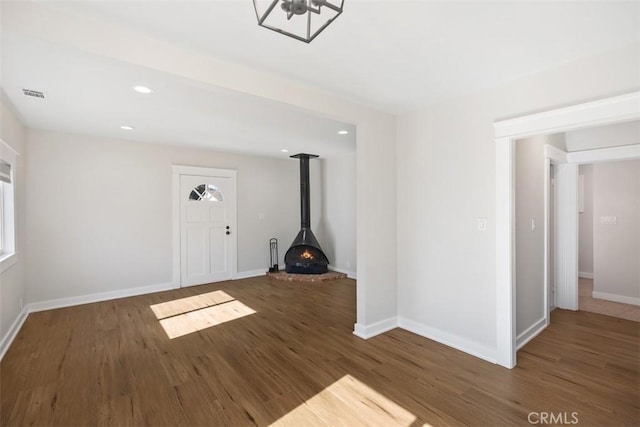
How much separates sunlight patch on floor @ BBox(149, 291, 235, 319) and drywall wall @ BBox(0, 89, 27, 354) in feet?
4.57

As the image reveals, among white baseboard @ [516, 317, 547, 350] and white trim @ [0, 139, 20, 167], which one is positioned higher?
white trim @ [0, 139, 20, 167]

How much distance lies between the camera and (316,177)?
6805 millimetres

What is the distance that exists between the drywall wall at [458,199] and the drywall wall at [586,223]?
4754mm

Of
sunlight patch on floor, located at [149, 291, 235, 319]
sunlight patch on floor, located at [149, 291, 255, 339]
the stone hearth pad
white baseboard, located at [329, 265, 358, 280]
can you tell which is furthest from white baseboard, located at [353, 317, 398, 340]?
white baseboard, located at [329, 265, 358, 280]

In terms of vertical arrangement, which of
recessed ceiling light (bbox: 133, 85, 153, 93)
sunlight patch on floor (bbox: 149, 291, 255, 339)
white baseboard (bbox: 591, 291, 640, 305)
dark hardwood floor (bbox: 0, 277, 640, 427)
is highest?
recessed ceiling light (bbox: 133, 85, 153, 93)

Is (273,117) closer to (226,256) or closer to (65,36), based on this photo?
(65,36)

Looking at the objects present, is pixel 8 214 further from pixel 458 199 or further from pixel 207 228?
pixel 458 199

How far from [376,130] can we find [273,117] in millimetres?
1204

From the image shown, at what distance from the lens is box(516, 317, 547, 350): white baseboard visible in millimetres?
3000

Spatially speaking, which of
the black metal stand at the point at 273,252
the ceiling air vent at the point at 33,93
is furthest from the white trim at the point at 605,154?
the ceiling air vent at the point at 33,93

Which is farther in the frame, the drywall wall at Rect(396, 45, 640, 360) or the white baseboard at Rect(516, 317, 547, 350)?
the white baseboard at Rect(516, 317, 547, 350)

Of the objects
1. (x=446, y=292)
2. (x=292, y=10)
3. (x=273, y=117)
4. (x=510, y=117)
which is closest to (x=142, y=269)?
(x=273, y=117)

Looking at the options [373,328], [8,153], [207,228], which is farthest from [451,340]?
[8,153]

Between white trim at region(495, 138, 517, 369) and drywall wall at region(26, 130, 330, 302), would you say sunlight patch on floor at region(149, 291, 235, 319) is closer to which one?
drywall wall at region(26, 130, 330, 302)
